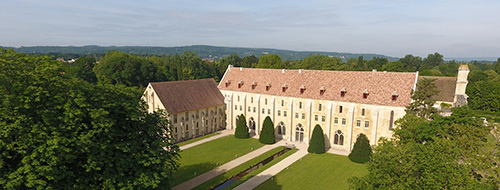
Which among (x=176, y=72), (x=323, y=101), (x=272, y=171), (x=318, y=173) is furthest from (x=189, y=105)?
(x=176, y=72)

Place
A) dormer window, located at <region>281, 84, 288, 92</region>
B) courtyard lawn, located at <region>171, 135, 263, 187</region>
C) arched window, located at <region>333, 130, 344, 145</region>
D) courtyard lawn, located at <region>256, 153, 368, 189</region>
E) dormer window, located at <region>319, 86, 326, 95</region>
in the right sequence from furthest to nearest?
dormer window, located at <region>281, 84, 288, 92</region>
dormer window, located at <region>319, 86, 326, 95</region>
arched window, located at <region>333, 130, 344, 145</region>
courtyard lawn, located at <region>171, 135, 263, 187</region>
courtyard lawn, located at <region>256, 153, 368, 189</region>

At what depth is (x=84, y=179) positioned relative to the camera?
18531 mm

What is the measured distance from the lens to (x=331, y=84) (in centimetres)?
5166

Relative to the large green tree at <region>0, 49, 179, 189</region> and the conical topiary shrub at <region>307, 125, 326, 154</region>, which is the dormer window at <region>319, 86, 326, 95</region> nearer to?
the conical topiary shrub at <region>307, 125, 326, 154</region>

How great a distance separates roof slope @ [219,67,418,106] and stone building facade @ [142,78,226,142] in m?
4.61

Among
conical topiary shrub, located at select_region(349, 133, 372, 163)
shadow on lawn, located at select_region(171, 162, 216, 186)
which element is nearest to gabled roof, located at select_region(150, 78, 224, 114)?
shadow on lawn, located at select_region(171, 162, 216, 186)

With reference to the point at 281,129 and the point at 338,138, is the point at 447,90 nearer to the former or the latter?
the point at 338,138

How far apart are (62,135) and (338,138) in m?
43.4

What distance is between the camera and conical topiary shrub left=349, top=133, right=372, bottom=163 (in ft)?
142

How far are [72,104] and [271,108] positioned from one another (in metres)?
41.0

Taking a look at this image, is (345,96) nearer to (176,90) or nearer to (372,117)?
(372,117)

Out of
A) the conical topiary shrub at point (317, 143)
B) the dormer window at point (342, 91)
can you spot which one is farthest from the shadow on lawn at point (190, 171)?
the dormer window at point (342, 91)

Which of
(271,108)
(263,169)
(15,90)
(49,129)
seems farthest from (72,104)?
(271,108)

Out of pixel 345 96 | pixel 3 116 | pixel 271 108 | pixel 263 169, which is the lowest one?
→ pixel 263 169
